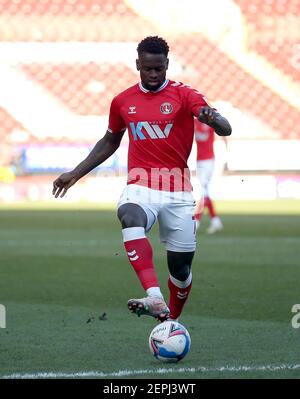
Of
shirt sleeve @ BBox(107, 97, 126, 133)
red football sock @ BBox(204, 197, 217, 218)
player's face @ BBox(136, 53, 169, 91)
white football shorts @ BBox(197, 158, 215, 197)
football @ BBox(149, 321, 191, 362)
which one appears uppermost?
player's face @ BBox(136, 53, 169, 91)

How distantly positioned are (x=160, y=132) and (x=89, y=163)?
0.69m

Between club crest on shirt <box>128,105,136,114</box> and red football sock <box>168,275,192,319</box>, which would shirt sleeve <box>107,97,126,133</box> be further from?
red football sock <box>168,275,192,319</box>

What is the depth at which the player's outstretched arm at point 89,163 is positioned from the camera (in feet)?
23.6

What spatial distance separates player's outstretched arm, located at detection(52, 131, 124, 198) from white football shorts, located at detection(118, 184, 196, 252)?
19.4 inches

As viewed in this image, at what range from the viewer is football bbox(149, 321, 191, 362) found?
6195 mm

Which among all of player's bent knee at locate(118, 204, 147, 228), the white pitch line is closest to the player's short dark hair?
player's bent knee at locate(118, 204, 147, 228)

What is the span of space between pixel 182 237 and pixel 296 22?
24840mm

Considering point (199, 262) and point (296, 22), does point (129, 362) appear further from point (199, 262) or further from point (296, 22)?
point (296, 22)

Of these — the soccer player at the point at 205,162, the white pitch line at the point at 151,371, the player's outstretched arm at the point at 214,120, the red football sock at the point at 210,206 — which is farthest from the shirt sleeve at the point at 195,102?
the soccer player at the point at 205,162

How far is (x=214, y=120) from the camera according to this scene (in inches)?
251

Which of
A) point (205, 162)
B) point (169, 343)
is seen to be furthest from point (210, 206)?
point (169, 343)

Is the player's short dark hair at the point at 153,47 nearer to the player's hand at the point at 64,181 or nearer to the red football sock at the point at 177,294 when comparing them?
the player's hand at the point at 64,181

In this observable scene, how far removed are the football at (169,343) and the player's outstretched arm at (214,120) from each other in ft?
4.11
